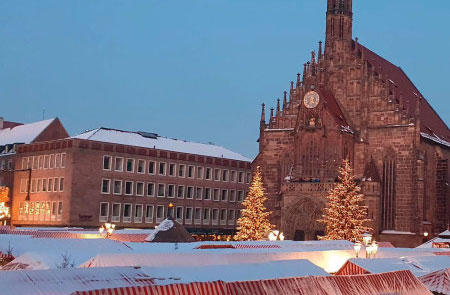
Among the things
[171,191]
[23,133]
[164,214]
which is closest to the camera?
[164,214]

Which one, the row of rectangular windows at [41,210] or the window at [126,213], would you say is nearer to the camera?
the row of rectangular windows at [41,210]

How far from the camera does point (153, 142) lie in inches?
3442

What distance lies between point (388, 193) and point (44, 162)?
39620 millimetres

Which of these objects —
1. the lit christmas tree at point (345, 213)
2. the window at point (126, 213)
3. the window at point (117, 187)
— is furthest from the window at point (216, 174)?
the lit christmas tree at point (345, 213)

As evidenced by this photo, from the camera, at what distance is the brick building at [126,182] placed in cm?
7681

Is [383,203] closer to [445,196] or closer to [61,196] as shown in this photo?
[445,196]

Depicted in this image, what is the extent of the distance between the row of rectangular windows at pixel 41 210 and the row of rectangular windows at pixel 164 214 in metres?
4.56

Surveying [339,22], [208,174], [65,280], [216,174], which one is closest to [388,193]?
[339,22]

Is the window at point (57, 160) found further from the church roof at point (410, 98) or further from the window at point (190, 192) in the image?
the church roof at point (410, 98)

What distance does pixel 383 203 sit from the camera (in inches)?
2429

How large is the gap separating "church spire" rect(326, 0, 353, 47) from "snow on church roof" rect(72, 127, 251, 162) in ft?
92.7

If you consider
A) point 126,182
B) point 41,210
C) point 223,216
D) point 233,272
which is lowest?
point 233,272

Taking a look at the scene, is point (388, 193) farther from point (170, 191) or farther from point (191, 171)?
point (191, 171)

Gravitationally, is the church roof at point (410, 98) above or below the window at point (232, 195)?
above
